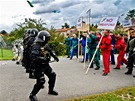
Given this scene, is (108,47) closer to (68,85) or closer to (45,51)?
(68,85)

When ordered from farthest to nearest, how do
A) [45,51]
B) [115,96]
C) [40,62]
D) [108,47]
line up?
[108,47]
[115,96]
[45,51]
[40,62]

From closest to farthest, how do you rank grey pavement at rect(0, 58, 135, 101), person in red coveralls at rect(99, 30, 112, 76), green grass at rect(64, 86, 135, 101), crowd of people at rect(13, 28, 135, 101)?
crowd of people at rect(13, 28, 135, 101)
green grass at rect(64, 86, 135, 101)
grey pavement at rect(0, 58, 135, 101)
person in red coveralls at rect(99, 30, 112, 76)

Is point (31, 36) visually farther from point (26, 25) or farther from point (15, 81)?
point (26, 25)

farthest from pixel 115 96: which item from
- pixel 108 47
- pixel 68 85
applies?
pixel 108 47

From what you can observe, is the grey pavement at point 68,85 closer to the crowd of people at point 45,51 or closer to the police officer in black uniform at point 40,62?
the crowd of people at point 45,51

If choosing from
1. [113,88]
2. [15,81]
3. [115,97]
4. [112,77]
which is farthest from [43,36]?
[112,77]

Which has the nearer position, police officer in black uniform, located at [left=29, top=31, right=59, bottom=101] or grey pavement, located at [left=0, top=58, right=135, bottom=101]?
police officer in black uniform, located at [left=29, top=31, right=59, bottom=101]

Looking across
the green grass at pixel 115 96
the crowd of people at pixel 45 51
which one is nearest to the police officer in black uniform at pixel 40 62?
the crowd of people at pixel 45 51

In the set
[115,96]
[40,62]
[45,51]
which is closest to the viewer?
[40,62]

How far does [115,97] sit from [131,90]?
100 cm

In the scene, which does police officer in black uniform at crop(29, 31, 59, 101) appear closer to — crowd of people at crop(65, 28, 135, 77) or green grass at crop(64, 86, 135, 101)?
green grass at crop(64, 86, 135, 101)

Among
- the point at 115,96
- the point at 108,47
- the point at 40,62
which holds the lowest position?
the point at 115,96

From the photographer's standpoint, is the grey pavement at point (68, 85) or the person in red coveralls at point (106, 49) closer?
the grey pavement at point (68, 85)

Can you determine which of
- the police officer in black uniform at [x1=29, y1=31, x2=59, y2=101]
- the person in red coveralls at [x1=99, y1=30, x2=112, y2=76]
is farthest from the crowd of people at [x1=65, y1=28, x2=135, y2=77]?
the police officer in black uniform at [x1=29, y1=31, x2=59, y2=101]
